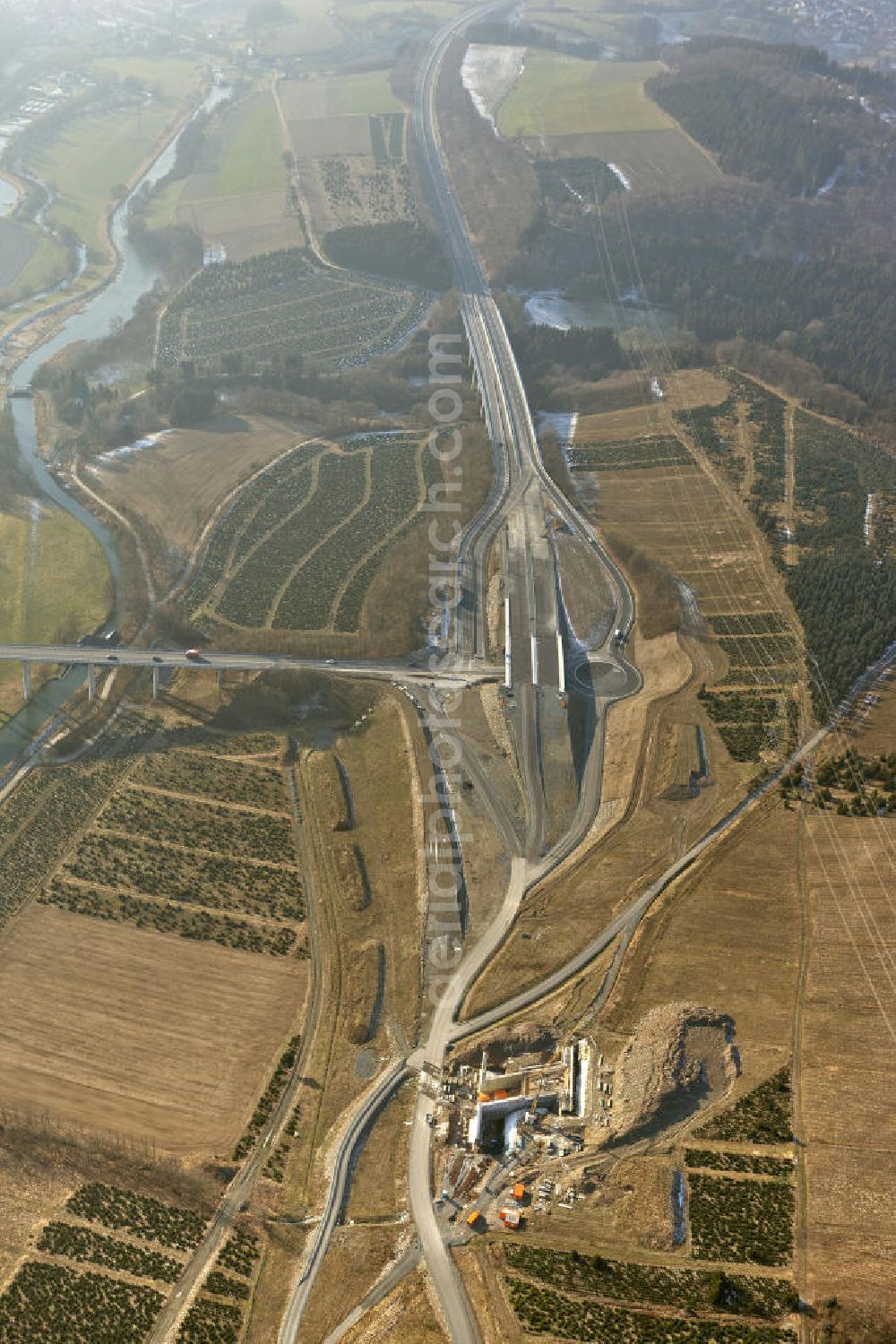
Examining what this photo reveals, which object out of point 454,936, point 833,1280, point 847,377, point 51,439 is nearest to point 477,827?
point 454,936

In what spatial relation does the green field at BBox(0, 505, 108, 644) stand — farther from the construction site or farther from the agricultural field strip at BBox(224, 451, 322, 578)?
the construction site

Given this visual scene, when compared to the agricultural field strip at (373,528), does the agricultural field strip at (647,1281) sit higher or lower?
lower

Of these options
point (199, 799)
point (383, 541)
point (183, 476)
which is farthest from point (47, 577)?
point (199, 799)

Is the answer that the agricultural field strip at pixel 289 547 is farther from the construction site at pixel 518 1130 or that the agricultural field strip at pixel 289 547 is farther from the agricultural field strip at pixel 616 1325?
the agricultural field strip at pixel 616 1325

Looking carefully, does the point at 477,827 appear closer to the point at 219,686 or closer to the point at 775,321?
the point at 219,686

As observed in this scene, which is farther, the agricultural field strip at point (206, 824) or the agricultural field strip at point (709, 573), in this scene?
the agricultural field strip at point (709, 573)

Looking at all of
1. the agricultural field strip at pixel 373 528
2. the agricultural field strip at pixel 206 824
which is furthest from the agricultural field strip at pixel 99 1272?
the agricultural field strip at pixel 373 528
